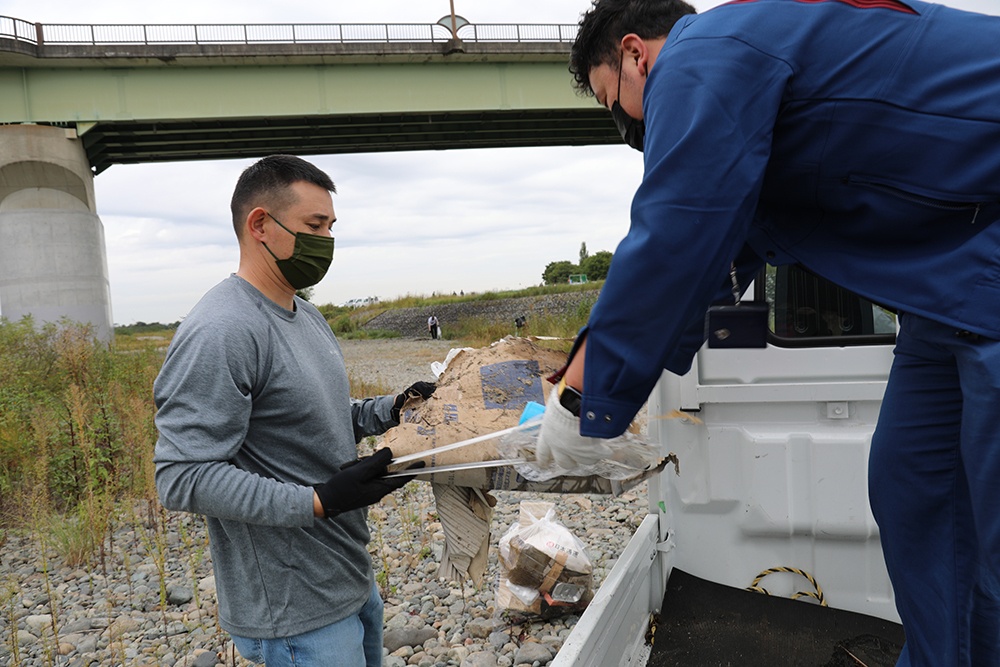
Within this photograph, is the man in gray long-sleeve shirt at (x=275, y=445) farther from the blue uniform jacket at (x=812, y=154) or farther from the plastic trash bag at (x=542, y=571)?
the plastic trash bag at (x=542, y=571)

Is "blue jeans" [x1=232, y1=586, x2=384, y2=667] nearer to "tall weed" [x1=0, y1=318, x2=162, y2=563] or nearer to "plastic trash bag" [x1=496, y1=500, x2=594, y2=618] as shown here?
"plastic trash bag" [x1=496, y1=500, x2=594, y2=618]

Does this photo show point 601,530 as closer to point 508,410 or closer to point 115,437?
point 508,410

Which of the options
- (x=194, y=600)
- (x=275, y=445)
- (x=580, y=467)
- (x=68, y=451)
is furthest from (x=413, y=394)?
(x=68, y=451)

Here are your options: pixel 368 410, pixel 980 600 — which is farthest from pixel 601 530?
pixel 980 600

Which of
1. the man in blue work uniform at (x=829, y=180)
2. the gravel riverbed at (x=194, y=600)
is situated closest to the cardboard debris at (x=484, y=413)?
the man in blue work uniform at (x=829, y=180)

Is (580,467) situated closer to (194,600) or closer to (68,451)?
(194,600)

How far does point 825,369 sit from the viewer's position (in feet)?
8.63

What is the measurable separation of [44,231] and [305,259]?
1742cm

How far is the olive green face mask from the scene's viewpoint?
75.7 inches

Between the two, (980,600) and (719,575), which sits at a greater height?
(980,600)

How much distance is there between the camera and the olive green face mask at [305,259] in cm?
192

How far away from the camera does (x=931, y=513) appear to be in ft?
5.52

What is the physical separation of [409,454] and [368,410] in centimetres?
56

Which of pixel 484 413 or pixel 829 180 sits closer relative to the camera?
pixel 829 180
